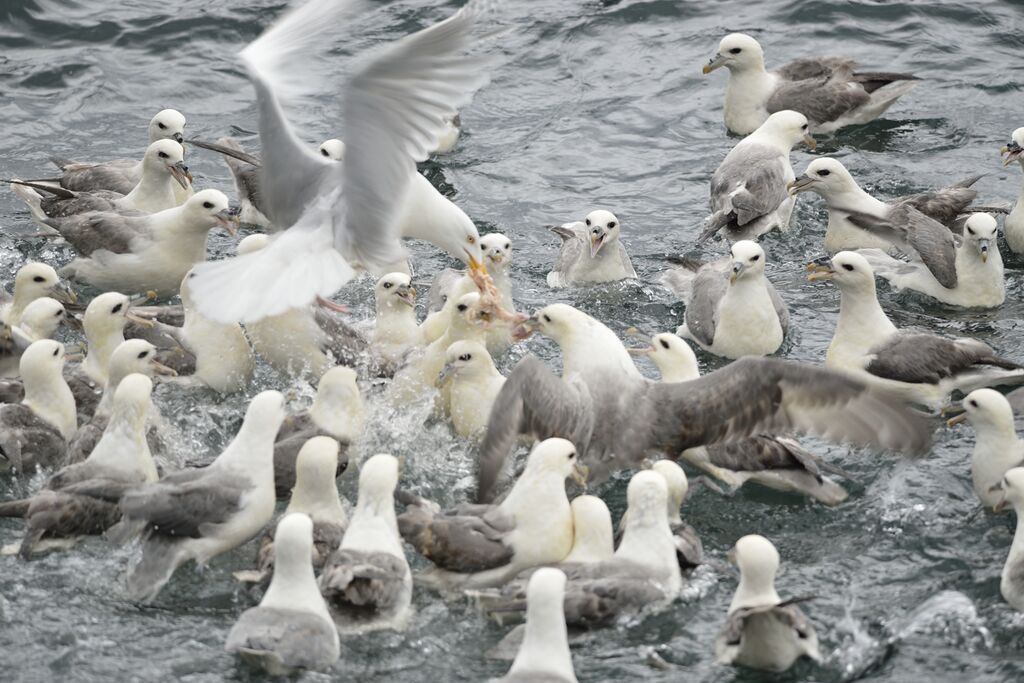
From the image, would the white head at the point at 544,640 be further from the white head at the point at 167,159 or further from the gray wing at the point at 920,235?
the white head at the point at 167,159

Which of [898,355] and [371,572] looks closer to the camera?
[371,572]

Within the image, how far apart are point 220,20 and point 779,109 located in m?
5.91

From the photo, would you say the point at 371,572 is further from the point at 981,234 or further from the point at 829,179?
the point at 829,179

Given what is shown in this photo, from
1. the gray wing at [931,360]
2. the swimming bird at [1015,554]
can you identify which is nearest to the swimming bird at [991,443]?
the swimming bird at [1015,554]

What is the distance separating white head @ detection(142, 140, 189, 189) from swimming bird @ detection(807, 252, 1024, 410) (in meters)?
4.91

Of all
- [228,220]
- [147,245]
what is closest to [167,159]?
[147,245]

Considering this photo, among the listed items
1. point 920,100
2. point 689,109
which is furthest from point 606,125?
point 920,100

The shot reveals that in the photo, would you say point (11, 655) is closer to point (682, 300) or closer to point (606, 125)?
point (682, 300)

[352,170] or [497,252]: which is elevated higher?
[352,170]

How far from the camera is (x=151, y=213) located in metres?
11.9

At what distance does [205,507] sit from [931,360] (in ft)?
15.1

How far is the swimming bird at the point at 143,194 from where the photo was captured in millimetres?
11750

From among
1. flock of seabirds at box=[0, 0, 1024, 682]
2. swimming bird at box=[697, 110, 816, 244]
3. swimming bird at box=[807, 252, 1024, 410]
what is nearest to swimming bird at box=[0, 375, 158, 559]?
flock of seabirds at box=[0, 0, 1024, 682]

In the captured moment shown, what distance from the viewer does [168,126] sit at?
1277 centimetres
